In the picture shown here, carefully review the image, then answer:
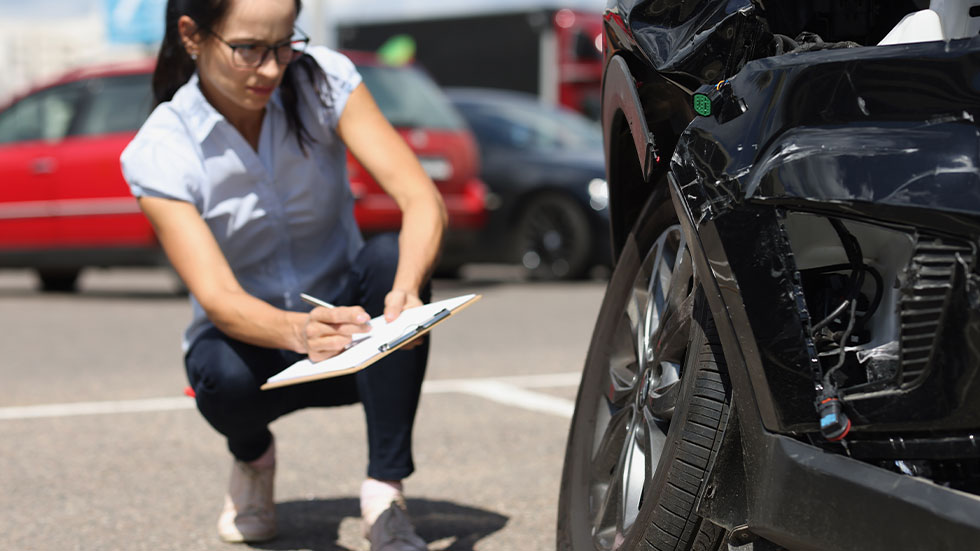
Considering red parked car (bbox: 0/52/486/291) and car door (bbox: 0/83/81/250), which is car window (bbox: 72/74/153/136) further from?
car door (bbox: 0/83/81/250)

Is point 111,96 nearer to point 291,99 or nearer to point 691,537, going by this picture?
point 291,99

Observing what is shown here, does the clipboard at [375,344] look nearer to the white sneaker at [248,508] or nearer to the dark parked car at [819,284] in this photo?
the dark parked car at [819,284]

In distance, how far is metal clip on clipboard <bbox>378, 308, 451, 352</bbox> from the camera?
8.58 feet

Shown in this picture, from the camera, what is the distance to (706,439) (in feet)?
6.64

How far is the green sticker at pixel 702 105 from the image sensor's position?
198cm

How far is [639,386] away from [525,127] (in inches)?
380

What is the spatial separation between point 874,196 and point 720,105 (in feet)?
1.02

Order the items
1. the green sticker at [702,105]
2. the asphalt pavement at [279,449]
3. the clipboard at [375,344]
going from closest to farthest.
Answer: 1. the green sticker at [702,105]
2. the clipboard at [375,344]
3. the asphalt pavement at [279,449]

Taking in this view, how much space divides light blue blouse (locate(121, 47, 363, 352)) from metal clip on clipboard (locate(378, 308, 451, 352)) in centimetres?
81

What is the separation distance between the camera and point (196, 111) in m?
3.33

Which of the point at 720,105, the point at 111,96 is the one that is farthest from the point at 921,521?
the point at 111,96

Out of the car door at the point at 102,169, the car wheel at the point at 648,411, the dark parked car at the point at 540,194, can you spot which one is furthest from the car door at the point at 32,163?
the car wheel at the point at 648,411

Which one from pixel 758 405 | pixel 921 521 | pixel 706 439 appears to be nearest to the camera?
pixel 921 521

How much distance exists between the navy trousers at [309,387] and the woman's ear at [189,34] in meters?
0.63
